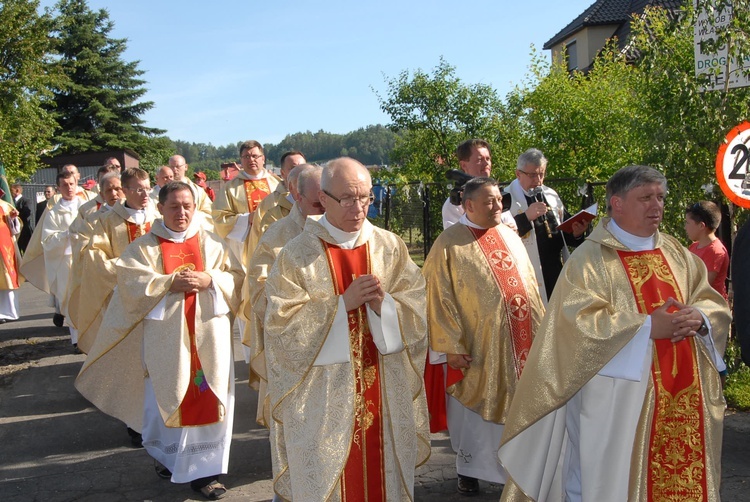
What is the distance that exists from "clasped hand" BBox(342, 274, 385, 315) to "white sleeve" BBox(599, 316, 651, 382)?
1.20 m

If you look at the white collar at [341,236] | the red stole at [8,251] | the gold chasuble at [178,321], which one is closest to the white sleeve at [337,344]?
the white collar at [341,236]

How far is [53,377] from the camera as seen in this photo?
28.6 feet

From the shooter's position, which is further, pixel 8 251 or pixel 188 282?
pixel 8 251

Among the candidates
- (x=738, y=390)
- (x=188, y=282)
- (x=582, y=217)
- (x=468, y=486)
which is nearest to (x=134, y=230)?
(x=188, y=282)

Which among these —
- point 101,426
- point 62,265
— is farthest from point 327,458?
point 62,265

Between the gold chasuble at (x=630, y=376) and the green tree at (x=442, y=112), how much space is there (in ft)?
39.8

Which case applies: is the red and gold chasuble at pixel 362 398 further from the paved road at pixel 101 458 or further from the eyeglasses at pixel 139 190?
the eyeglasses at pixel 139 190

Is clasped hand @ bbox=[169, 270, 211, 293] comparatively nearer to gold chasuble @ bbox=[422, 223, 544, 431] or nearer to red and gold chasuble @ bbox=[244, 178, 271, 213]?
gold chasuble @ bbox=[422, 223, 544, 431]

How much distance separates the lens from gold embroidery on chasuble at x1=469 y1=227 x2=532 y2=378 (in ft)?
16.1

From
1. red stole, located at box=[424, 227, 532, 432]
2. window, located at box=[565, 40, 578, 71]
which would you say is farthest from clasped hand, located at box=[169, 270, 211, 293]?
window, located at box=[565, 40, 578, 71]

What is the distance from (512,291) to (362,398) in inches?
54.6

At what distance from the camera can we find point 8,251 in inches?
423

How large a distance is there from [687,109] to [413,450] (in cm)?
480

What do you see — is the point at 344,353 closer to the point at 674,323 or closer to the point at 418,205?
the point at 674,323
